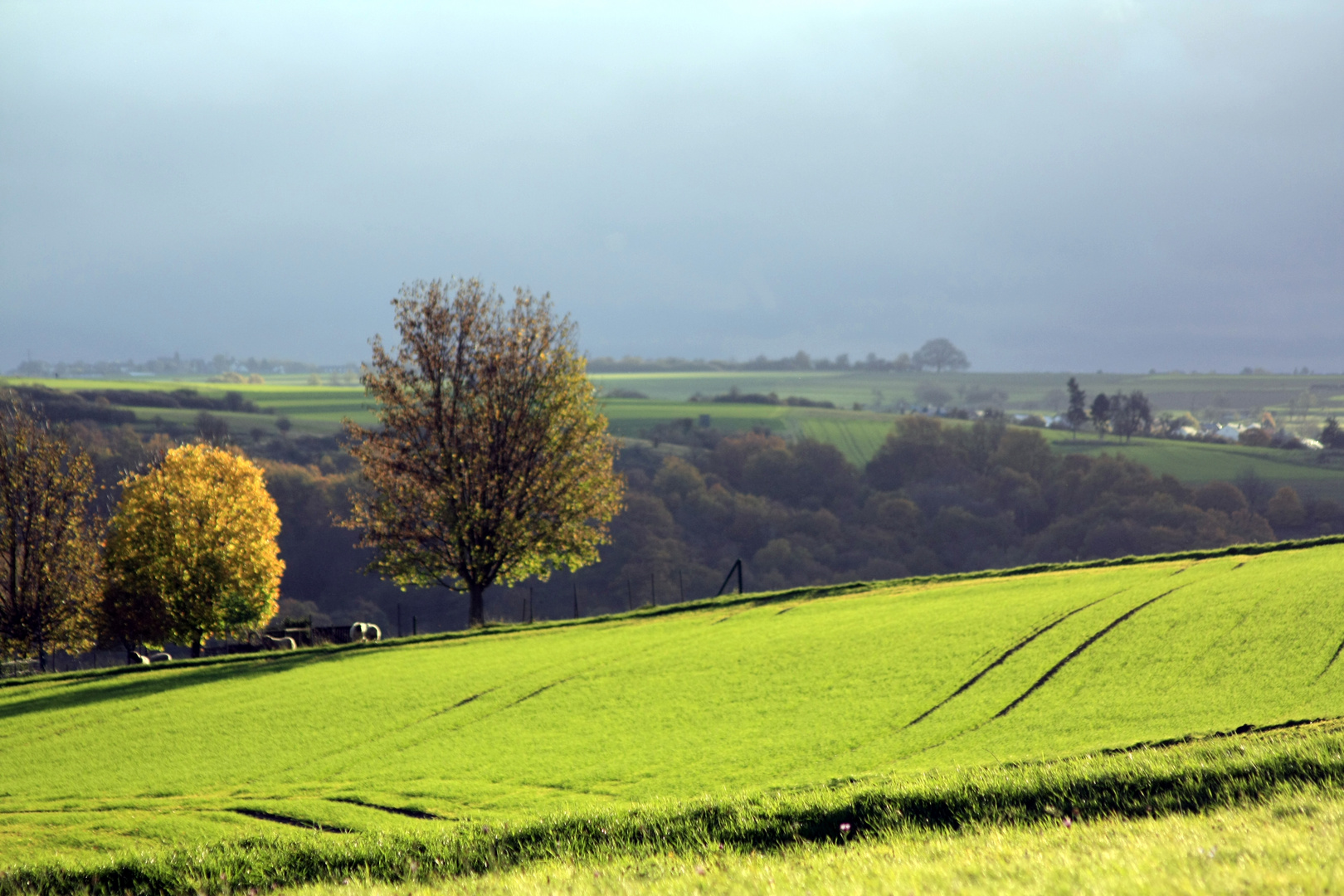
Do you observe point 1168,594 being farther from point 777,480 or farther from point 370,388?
point 777,480

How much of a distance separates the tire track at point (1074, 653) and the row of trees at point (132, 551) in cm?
2939

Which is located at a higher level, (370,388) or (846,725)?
(370,388)

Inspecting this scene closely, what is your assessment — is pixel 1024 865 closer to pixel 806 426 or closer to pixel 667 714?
pixel 667 714

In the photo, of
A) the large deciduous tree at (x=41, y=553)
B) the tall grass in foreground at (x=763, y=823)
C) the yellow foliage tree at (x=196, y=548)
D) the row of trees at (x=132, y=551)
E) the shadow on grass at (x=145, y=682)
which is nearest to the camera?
the tall grass in foreground at (x=763, y=823)

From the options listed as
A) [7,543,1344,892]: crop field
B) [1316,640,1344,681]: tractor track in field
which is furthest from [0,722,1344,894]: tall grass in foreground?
[1316,640,1344,681]: tractor track in field

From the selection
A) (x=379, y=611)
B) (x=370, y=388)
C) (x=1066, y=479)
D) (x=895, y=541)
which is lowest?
(x=379, y=611)

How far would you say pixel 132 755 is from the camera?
15.2 metres

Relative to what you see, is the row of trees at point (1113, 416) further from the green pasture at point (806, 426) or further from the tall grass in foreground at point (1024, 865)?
the tall grass in foreground at point (1024, 865)

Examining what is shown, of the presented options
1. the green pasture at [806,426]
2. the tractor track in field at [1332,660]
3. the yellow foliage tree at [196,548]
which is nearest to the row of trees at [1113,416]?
the green pasture at [806,426]

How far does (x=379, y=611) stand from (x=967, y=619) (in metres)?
85.9

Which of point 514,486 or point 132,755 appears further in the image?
point 514,486

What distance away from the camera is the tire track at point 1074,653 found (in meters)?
13.2

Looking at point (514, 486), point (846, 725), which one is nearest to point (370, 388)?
point (514, 486)

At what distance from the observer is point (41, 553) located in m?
37.4
